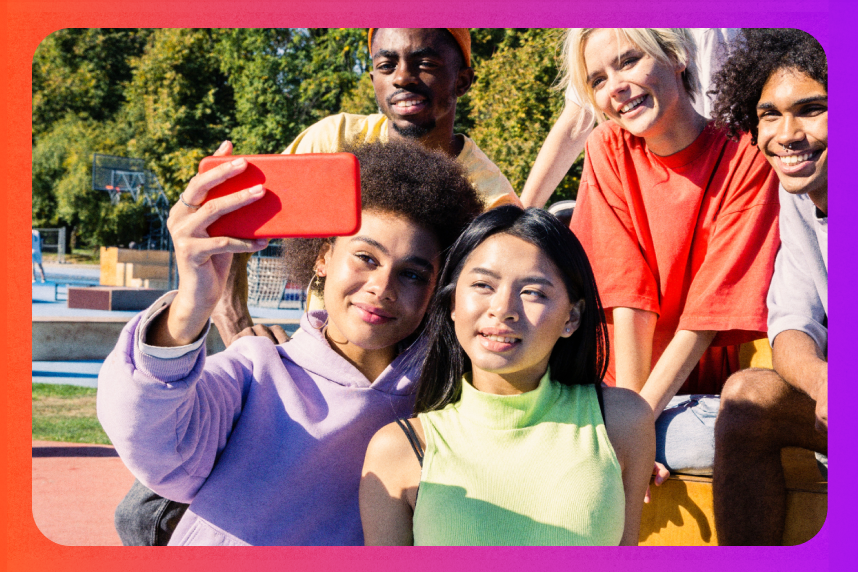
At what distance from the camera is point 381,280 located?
6.06 ft

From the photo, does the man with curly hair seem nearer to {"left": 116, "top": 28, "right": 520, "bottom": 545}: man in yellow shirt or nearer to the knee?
the knee

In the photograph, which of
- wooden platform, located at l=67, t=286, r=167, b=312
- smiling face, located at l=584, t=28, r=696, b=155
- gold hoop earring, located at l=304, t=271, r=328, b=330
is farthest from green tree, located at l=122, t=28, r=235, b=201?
smiling face, located at l=584, t=28, r=696, b=155

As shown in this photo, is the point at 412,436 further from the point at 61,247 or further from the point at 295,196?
the point at 61,247

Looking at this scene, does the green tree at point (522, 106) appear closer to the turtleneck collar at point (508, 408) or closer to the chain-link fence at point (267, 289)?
the turtleneck collar at point (508, 408)

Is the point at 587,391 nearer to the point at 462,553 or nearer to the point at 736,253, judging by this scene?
the point at 462,553

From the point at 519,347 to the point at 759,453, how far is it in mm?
890

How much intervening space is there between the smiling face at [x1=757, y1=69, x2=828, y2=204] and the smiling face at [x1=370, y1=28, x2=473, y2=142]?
1.17 meters

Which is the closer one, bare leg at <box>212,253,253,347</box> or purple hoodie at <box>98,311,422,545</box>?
purple hoodie at <box>98,311,422,545</box>

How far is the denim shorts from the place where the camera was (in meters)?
2.28

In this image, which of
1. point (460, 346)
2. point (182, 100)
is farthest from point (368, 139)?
point (182, 100)

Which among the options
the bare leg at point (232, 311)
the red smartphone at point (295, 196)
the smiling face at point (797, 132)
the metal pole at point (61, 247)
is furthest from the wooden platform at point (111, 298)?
the metal pole at point (61, 247)

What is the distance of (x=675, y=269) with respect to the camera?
2482mm

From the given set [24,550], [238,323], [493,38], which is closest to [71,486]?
[238,323]

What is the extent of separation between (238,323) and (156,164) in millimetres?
17811
